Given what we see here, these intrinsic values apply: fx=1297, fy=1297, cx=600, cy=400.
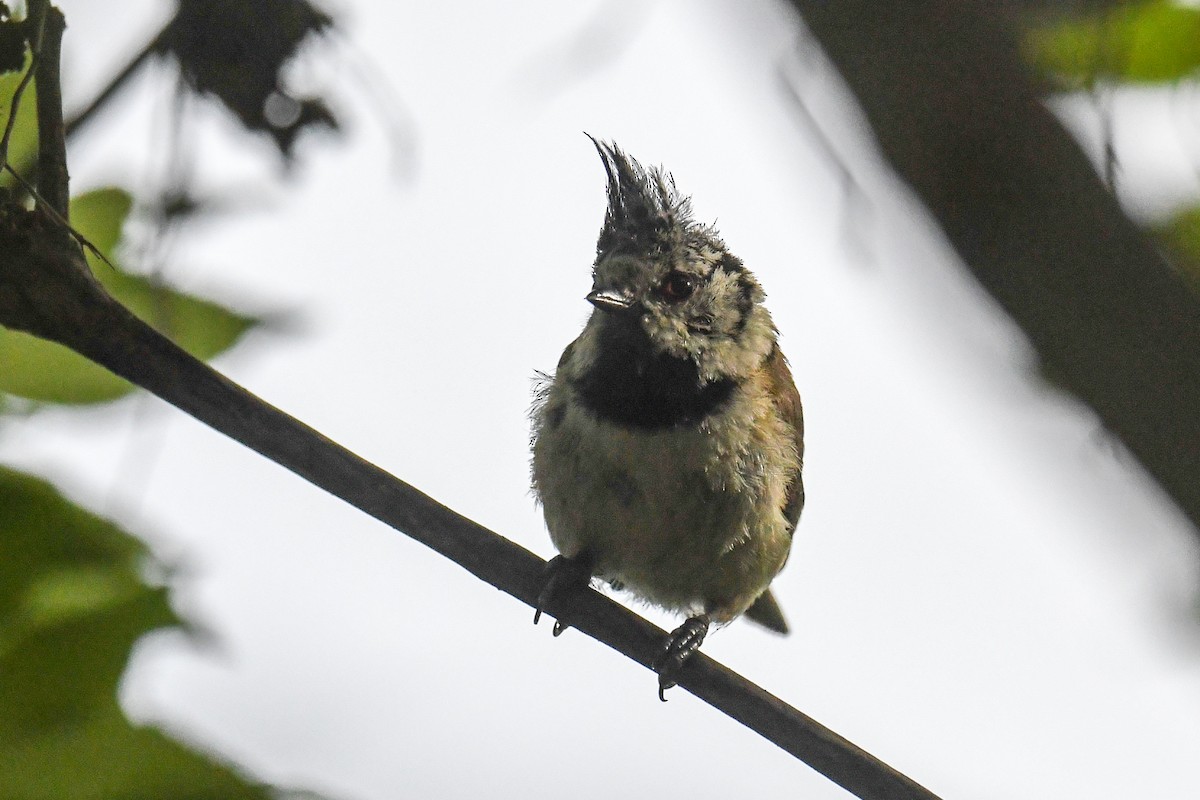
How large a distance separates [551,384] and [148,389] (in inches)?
83.2

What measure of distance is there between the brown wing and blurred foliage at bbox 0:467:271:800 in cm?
239

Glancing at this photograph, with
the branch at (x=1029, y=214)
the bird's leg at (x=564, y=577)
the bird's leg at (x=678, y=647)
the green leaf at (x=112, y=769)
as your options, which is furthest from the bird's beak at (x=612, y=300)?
the green leaf at (x=112, y=769)

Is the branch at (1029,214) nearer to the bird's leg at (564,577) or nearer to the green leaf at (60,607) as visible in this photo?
the green leaf at (60,607)

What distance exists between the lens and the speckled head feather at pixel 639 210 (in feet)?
13.3

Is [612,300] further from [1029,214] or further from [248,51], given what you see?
[1029,214]

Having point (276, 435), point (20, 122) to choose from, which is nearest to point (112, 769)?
point (276, 435)

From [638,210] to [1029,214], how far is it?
8.00 ft

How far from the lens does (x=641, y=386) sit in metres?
3.74

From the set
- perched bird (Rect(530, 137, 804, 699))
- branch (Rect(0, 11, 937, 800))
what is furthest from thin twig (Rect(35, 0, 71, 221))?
perched bird (Rect(530, 137, 804, 699))

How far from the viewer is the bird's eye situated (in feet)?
12.9

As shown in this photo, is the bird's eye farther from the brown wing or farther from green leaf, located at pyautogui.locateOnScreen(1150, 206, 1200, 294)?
green leaf, located at pyautogui.locateOnScreen(1150, 206, 1200, 294)

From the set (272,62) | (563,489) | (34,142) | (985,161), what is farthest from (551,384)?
(985,161)

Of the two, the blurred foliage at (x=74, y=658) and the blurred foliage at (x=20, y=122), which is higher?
the blurred foliage at (x=20, y=122)

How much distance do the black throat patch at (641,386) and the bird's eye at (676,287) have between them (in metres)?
0.18
